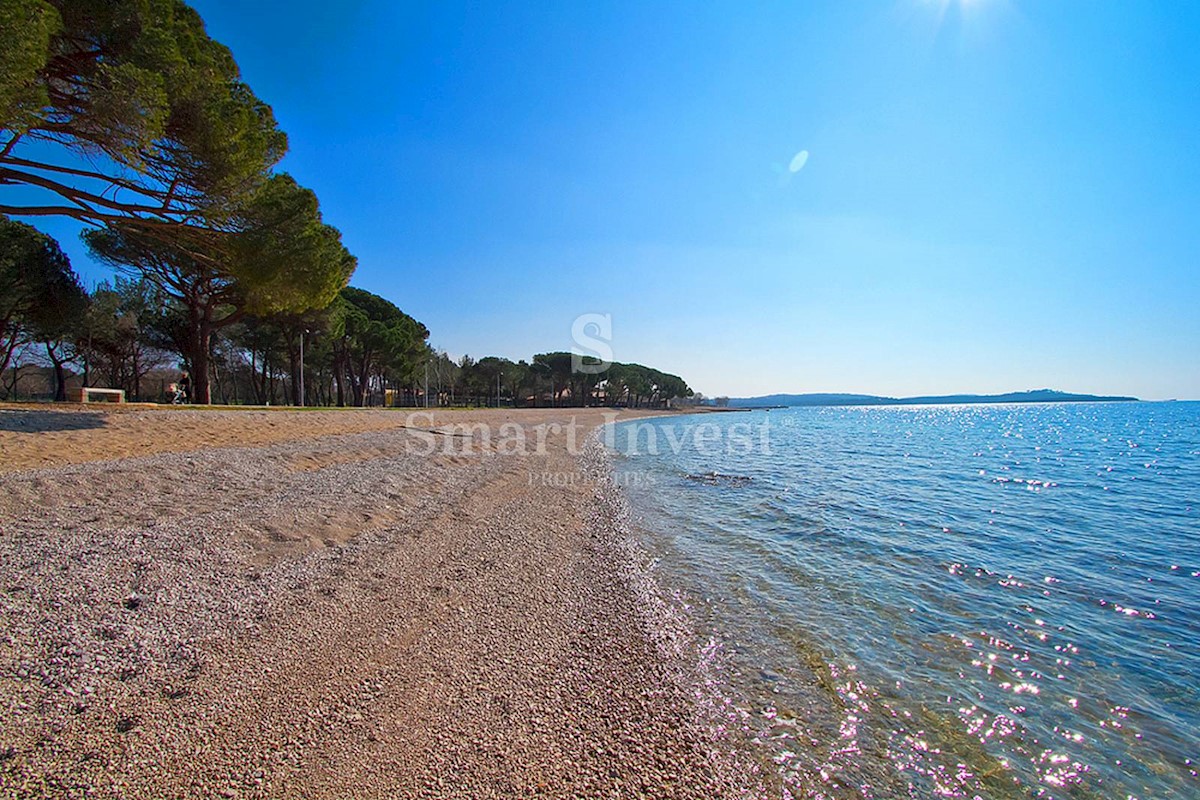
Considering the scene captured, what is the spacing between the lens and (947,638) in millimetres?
5355

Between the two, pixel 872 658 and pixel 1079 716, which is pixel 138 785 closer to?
pixel 872 658

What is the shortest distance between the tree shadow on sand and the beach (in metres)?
2.64

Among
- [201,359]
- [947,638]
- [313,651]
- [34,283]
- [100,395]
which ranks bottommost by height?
[947,638]

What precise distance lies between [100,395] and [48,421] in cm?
1332

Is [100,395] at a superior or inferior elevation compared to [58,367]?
inferior

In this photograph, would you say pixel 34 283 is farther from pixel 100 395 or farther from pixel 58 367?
pixel 58 367

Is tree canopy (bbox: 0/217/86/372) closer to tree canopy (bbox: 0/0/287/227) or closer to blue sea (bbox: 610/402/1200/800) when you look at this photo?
tree canopy (bbox: 0/0/287/227)

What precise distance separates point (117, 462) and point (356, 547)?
20.5 ft

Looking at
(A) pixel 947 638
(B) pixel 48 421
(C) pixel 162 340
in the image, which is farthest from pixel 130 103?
(C) pixel 162 340

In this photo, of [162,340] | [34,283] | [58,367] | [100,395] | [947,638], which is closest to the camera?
[947,638]

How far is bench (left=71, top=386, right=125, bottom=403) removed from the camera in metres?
19.2

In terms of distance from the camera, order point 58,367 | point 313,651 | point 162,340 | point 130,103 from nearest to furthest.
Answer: point 313,651, point 130,103, point 58,367, point 162,340

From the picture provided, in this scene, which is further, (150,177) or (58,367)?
(58,367)

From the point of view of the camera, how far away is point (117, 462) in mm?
9273
